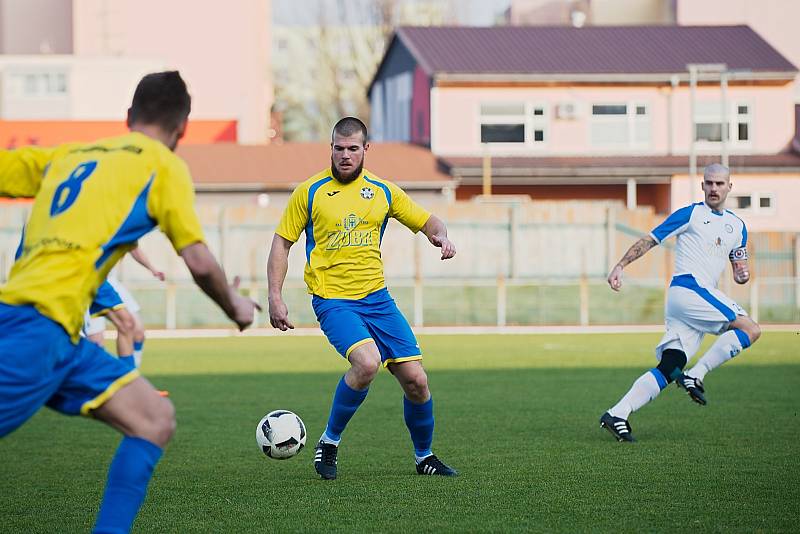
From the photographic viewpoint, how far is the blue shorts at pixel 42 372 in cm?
475

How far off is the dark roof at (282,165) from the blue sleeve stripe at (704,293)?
27.1 m

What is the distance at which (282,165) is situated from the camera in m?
39.5

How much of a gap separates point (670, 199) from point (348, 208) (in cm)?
3256

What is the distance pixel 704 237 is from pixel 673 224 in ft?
0.91

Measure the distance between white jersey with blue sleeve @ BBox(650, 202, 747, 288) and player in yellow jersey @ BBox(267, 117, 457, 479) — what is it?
8.91 feet

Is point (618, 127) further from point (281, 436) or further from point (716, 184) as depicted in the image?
point (281, 436)

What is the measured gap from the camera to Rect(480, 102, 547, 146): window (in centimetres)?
4000

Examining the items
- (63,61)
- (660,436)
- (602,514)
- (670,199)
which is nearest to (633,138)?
(670,199)

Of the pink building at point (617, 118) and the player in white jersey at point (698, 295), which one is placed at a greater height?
the pink building at point (617, 118)

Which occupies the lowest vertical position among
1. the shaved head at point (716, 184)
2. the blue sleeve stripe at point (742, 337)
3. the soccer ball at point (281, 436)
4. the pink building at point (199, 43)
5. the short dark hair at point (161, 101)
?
the soccer ball at point (281, 436)

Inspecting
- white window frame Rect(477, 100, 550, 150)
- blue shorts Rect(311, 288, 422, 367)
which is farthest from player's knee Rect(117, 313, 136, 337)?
white window frame Rect(477, 100, 550, 150)

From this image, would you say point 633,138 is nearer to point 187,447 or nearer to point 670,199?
point 670,199

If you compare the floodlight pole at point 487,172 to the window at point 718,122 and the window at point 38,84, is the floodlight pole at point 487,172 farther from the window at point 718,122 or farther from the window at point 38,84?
the window at point 38,84

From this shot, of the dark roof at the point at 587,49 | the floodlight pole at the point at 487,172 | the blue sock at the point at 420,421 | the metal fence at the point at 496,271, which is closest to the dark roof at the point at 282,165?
the floodlight pole at the point at 487,172
